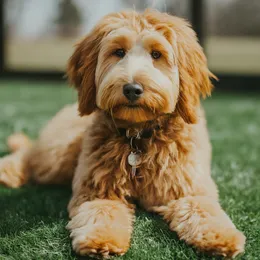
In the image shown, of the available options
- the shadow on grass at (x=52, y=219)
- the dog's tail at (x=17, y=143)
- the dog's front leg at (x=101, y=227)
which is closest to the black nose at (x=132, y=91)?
the dog's front leg at (x=101, y=227)

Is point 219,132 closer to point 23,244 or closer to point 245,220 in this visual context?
point 245,220

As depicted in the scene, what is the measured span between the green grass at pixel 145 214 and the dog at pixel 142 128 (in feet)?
0.29

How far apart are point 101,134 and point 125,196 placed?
1.44 ft

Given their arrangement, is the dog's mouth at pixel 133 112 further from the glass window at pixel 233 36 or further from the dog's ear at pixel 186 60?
the glass window at pixel 233 36

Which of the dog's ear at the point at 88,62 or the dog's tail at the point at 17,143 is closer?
the dog's ear at the point at 88,62

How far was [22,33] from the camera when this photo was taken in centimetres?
1352

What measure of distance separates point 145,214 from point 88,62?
102 centimetres

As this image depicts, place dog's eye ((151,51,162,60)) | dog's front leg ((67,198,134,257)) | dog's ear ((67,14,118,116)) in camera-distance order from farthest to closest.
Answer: dog's ear ((67,14,118,116))
dog's eye ((151,51,162,60))
dog's front leg ((67,198,134,257))

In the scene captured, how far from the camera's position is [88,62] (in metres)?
3.06

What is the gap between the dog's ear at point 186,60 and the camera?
9.63 feet

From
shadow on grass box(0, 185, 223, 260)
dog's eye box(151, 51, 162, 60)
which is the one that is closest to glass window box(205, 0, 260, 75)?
shadow on grass box(0, 185, 223, 260)

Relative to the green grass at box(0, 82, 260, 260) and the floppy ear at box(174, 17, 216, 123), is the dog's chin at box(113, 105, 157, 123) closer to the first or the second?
the floppy ear at box(174, 17, 216, 123)

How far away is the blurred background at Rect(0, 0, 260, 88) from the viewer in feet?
36.3

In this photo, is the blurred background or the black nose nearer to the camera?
the black nose
